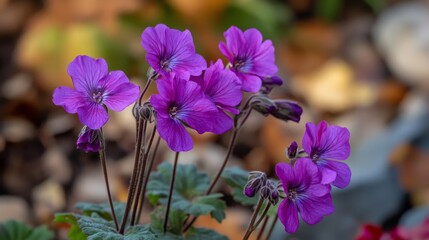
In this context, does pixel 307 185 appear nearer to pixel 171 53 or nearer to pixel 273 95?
pixel 171 53

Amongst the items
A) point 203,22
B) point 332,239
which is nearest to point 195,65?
point 332,239

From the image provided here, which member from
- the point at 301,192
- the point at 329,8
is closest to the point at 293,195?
the point at 301,192

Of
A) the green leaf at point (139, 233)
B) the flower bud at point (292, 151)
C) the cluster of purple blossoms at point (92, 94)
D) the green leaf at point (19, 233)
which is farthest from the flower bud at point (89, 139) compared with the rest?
the green leaf at point (19, 233)

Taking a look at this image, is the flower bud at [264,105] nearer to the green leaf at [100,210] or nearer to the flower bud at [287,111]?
the flower bud at [287,111]

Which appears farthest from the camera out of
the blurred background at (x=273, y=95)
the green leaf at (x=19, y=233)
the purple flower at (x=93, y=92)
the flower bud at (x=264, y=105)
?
the blurred background at (x=273, y=95)

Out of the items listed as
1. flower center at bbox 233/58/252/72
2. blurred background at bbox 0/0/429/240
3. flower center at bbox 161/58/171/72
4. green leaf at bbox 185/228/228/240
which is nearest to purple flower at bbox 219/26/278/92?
flower center at bbox 233/58/252/72

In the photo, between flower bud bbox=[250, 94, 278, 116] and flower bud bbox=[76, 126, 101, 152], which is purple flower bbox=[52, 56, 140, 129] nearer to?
flower bud bbox=[76, 126, 101, 152]
